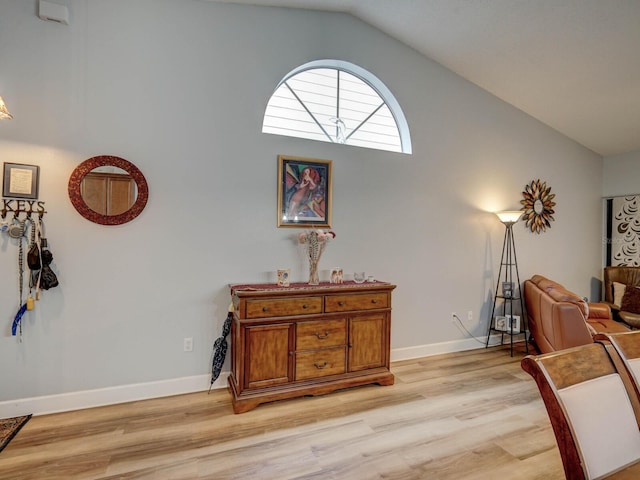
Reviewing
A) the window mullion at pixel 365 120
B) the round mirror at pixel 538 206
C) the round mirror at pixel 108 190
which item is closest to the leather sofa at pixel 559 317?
the round mirror at pixel 538 206

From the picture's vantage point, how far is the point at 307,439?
2.12 m

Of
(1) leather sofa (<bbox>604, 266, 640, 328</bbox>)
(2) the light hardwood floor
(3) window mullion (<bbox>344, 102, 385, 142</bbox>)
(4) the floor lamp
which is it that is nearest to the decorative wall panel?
(1) leather sofa (<bbox>604, 266, 640, 328</bbox>)

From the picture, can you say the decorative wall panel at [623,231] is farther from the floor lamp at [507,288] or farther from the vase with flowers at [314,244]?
the vase with flowers at [314,244]

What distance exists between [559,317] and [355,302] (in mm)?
1920

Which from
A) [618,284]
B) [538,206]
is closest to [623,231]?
[618,284]

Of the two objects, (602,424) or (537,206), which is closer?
(602,424)

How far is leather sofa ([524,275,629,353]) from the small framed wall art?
14.7ft

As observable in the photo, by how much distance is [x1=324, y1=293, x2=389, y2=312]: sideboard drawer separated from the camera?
9.06 ft

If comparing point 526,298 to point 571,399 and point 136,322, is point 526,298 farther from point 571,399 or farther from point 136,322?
point 136,322

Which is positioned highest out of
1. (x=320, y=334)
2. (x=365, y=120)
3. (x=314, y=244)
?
(x=365, y=120)

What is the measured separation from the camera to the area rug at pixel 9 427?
205cm

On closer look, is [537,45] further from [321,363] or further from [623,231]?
[321,363]

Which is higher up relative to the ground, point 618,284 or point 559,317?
point 618,284

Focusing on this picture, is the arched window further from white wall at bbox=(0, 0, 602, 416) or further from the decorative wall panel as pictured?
the decorative wall panel
